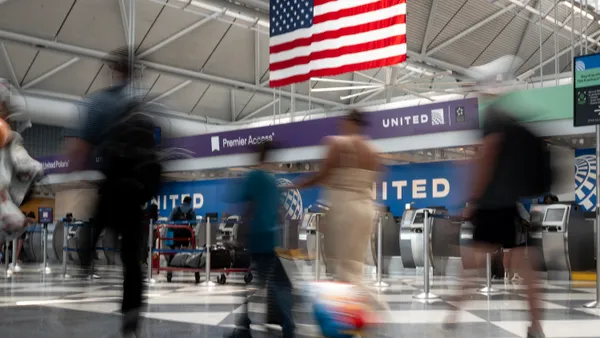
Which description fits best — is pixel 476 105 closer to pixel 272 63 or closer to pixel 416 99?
pixel 272 63

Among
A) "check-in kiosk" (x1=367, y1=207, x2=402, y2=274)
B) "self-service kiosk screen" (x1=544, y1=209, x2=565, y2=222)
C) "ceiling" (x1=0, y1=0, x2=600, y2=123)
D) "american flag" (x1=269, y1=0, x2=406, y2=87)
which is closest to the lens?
"american flag" (x1=269, y1=0, x2=406, y2=87)

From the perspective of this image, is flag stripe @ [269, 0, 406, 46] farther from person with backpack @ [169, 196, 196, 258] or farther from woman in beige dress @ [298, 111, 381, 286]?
woman in beige dress @ [298, 111, 381, 286]

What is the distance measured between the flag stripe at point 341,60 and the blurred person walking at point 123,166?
695 cm

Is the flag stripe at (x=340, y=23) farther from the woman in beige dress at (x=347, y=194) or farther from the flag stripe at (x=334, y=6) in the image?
the woman in beige dress at (x=347, y=194)

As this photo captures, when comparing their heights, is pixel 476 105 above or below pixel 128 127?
above

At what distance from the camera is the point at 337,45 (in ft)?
36.4

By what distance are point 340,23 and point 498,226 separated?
7.43 metres

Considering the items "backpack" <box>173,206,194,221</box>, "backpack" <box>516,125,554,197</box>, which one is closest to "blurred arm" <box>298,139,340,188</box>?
"backpack" <box>516,125,554,197</box>

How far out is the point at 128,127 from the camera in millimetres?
3791

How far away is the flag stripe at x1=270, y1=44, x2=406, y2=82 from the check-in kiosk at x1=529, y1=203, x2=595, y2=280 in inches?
144

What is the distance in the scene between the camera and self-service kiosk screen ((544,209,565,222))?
444 inches

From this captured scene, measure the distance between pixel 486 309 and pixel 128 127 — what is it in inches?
161

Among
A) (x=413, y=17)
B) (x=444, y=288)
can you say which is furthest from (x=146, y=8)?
(x=444, y=288)

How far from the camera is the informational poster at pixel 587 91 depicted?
6207 mm
